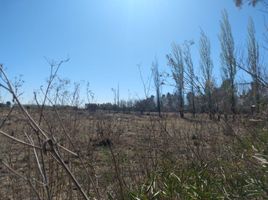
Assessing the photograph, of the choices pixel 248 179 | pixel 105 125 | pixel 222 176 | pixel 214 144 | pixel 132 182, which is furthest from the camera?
pixel 105 125

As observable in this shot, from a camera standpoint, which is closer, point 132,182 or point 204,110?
point 132,182

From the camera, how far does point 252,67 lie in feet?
11.2

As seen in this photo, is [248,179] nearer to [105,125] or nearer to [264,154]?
[264,154]

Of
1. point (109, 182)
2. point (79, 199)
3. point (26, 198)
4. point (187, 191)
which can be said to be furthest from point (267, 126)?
point (26, 198)

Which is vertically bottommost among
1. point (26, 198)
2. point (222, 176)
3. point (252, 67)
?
point (26, 198)

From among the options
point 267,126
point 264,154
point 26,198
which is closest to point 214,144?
point 267,126

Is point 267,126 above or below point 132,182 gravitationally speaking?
above

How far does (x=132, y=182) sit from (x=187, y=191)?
30.1 inches

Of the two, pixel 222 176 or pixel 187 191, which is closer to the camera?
pixel 187 191

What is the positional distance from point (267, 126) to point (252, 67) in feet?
3.18

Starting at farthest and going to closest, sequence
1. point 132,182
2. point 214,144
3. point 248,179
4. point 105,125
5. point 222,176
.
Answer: point 105,125 < point 214,144 < point 132,182 < point 222,176 < point 248,179

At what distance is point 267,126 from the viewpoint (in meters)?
4.12

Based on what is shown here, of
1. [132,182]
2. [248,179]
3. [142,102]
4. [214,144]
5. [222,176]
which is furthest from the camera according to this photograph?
[142,102]

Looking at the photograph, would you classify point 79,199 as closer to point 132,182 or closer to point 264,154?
point 132,182
